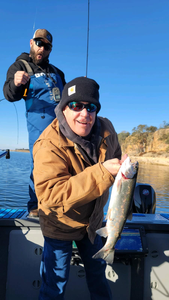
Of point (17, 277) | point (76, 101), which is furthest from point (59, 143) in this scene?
point (17, 277)

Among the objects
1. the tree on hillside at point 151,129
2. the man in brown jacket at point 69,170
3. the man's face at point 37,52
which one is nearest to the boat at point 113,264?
the man in brown jacket at point 69,170

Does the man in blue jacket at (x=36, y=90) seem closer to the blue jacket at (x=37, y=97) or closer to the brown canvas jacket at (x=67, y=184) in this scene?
the blue jacket at (x=37, y=97)

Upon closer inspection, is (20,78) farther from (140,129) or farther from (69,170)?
(140,129)

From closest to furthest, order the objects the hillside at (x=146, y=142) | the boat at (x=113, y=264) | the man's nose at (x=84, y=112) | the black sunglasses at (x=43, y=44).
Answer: the man's nose at (x=84, y=112), the boat at (x=113, y=264), the black sunglasses at (x=43, y=44), the hillside at (x=146, y=142)

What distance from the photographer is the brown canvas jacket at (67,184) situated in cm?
173

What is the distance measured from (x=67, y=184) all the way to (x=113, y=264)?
1845 millimetres

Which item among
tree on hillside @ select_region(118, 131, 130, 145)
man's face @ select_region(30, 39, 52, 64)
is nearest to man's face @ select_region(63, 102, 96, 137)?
man's face @ select_region(30, 39, 52, 64)

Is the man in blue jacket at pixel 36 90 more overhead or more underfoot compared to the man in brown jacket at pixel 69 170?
more overhead

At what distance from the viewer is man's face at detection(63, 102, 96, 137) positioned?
2100 mm

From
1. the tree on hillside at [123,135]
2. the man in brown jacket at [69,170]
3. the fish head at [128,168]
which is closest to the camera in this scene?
the fish head at [128,168]

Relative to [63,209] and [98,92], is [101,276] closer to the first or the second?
[63,209]

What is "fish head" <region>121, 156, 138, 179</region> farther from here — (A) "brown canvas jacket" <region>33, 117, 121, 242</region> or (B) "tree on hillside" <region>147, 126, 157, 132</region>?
(B) "tree on hillside" <region>147, 126, 157, 132</region>

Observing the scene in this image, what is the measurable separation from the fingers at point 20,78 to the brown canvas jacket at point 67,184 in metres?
1.11

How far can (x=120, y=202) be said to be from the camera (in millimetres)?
1872
